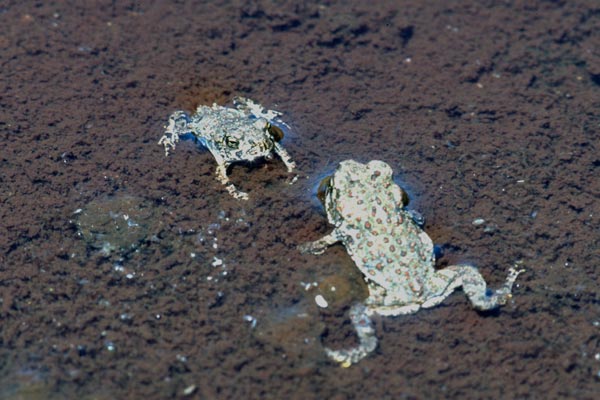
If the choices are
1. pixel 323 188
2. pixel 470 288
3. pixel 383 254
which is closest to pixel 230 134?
pixel 323 188

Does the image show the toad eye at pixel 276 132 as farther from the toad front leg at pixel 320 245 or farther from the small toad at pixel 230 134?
the toad front leg at pixel 320 245

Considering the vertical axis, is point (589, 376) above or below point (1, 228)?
below

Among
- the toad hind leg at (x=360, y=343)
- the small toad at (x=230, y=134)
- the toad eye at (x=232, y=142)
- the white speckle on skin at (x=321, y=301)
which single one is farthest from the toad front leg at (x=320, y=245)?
the toad eye at (x=232, y=142)

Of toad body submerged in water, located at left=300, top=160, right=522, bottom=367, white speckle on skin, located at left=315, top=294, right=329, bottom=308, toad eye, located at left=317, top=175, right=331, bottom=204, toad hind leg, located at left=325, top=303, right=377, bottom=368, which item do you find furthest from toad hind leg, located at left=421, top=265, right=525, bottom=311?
toad eye, located at left=317, top=175, right=331, bottom=204

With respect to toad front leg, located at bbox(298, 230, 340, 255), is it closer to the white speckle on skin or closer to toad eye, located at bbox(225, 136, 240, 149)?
the white speckle on skin

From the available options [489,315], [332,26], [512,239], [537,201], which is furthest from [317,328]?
[332,26]

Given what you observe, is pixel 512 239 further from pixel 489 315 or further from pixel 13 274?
pixel 13 274

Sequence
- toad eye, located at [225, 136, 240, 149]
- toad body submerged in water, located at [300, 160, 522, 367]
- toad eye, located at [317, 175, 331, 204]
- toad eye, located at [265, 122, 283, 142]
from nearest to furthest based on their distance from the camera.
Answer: toad body submerged in water, located at [300, 160, 522, 367] < toad eye, located at [317, 175, 331, 204] < toad eye, located at [225, 136, 240, 149] < toad eye, located at [265, 122, 283, 142]
